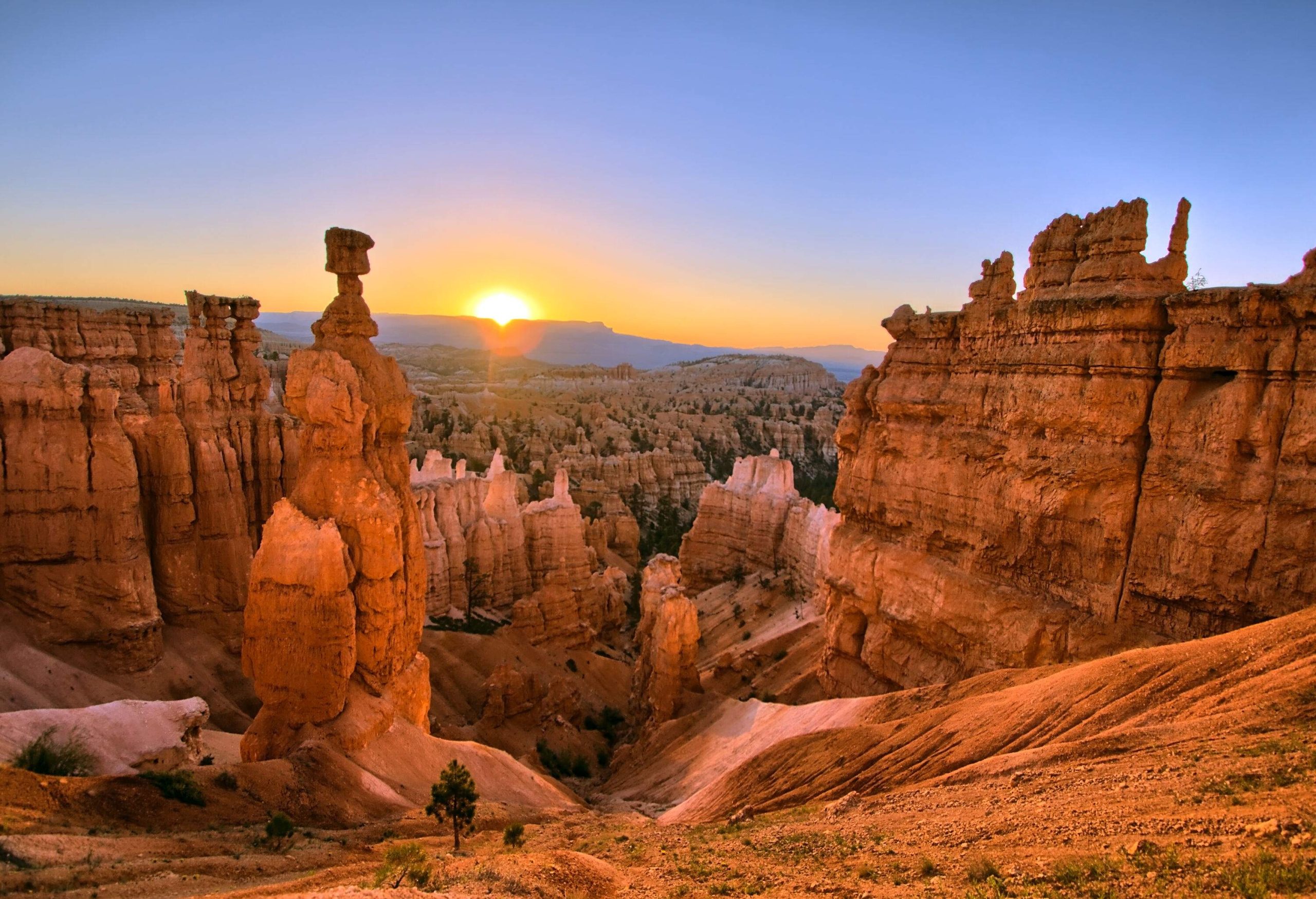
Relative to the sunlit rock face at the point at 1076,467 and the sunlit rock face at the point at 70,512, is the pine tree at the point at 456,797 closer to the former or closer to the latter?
the sunlit rock face at the point at 1076,467

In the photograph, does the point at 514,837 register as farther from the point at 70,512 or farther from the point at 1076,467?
the point at 70,512

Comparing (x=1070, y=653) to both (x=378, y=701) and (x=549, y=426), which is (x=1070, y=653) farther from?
(x=549, y=426)

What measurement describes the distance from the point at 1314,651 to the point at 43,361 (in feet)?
81.9

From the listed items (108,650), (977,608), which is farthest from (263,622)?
(977,608)

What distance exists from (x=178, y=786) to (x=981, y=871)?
10.8 metres

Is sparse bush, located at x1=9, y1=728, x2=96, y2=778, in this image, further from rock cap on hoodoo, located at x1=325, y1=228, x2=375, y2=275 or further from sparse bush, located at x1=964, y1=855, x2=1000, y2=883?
sparse bush, located at x1=964, y1=855, x2=1000, y2=883

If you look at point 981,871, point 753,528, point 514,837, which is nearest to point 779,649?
point 753,528

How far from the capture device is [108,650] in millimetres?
17938

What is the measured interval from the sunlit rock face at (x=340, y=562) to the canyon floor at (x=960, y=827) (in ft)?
5.18

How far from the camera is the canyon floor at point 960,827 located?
18.9 feet

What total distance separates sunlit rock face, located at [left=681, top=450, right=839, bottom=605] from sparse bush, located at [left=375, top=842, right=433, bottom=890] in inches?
998

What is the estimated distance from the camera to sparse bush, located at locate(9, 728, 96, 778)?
32.9 ft

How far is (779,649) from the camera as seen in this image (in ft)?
85.3

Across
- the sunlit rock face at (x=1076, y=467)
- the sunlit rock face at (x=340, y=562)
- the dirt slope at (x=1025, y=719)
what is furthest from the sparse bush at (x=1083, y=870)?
the sunlit rock face at (x=340, y=562)
